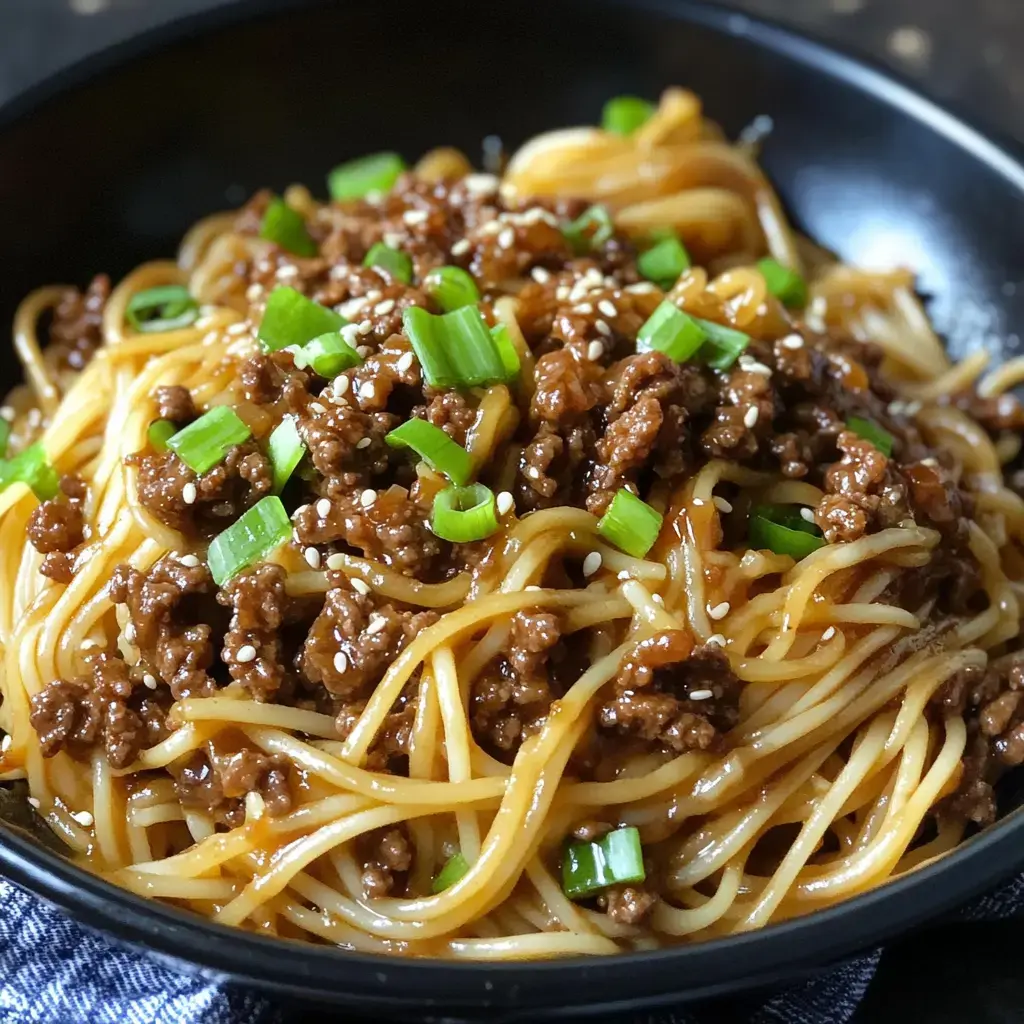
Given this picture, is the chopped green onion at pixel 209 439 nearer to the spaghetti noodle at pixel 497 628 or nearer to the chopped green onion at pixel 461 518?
the spaghetti noodle at pixel 497 628

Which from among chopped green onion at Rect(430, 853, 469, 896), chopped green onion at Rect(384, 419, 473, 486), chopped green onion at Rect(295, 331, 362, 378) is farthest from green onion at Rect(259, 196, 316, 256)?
chopped green onion at Rect(430, 853, 469, 896)

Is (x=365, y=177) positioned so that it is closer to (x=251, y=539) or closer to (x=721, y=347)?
(x=721, y=347)

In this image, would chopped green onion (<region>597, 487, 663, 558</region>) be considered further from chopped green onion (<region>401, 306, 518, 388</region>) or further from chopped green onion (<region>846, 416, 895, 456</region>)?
chopped green onion (<region>846, 416, 895, 456</region>)

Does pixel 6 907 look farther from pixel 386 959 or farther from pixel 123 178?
pixel 123 178

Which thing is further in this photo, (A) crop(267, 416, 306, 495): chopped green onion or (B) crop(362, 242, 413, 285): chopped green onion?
(B) crop(362, 242, 413, 285): chopped green onion

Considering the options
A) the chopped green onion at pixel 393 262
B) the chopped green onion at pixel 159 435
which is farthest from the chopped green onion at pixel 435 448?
the chopped green onion at pixel 393 262

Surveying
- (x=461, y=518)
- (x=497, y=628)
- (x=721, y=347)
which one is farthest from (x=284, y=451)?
(x=721, y=347)

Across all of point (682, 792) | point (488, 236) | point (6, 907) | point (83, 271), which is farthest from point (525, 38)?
point (6, 907)
